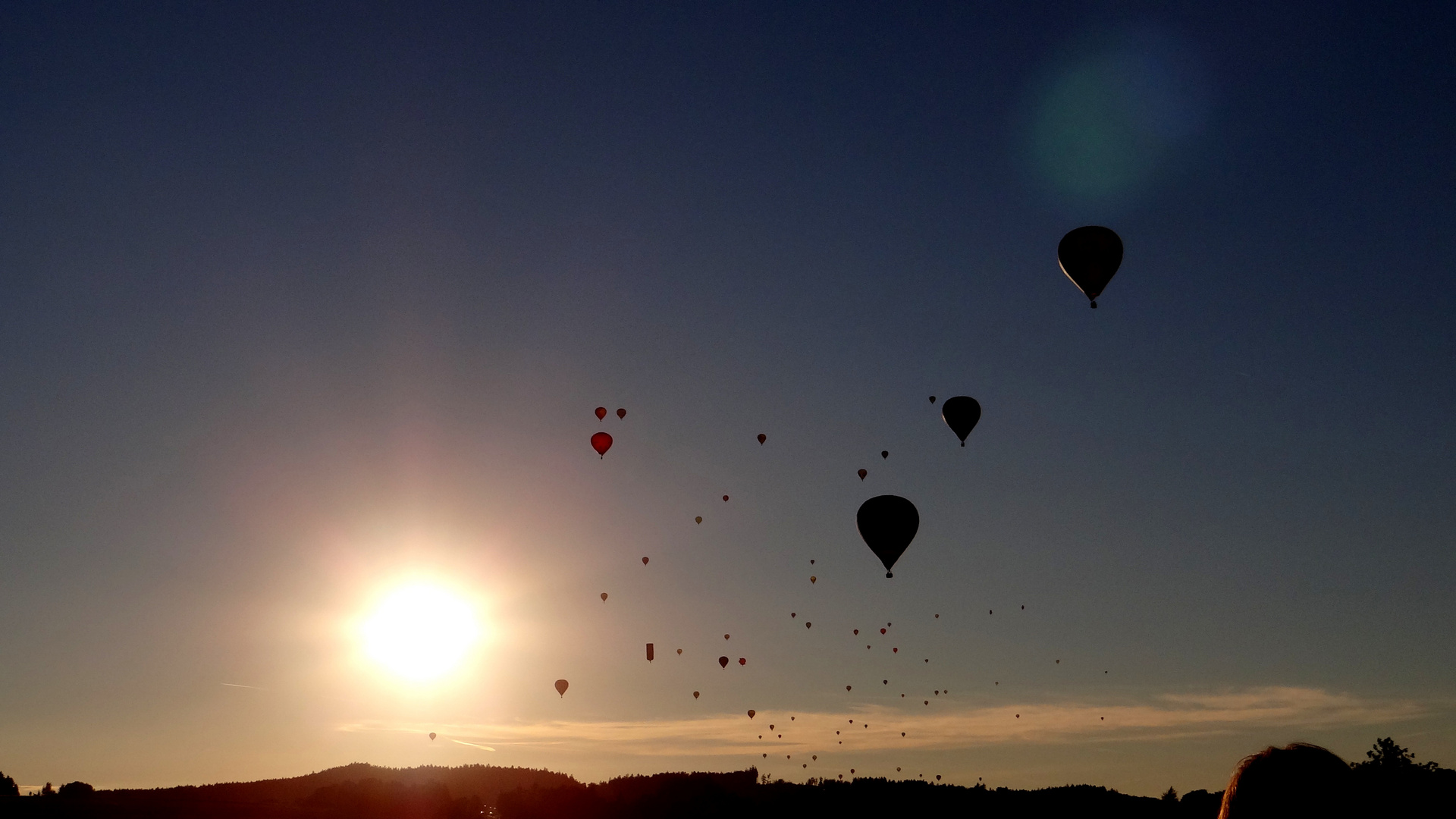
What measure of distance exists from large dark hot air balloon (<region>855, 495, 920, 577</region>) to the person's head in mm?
44029

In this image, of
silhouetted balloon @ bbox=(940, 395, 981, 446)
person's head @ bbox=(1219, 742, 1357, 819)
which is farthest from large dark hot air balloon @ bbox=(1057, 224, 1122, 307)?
person's head @ bbox=(1219, 742, 1357, 819)

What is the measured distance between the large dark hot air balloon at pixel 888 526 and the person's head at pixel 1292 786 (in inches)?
1733

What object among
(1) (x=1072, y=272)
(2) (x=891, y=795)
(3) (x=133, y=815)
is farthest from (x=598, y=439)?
(2) (x=891, y=795)

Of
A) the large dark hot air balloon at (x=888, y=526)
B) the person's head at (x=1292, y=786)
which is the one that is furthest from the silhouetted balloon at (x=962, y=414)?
the person's head at (x=1292, y=786)

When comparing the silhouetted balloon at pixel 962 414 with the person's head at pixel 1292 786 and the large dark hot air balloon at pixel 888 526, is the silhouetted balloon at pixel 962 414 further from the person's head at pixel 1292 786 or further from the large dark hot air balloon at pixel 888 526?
the person's head at pixel 1292 786

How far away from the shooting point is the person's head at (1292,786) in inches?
154

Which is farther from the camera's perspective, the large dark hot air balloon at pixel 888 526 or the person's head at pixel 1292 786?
the large dark hot air balloon at pixel 888 526

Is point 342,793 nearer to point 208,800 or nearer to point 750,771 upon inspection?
point 208,800

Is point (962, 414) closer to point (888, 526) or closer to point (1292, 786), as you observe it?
point (888, 526)

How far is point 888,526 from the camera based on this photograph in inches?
1929

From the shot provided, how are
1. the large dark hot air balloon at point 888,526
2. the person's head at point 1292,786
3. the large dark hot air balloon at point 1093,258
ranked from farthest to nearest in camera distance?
the large dark hot air balloon at point 888,526
the large dark hot air balloon at point 1093,258
the person's head at point 1292,786

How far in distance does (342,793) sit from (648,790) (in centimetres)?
2849

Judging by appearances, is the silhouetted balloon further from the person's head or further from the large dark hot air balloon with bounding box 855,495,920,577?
the person's head

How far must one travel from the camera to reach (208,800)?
82875 mm
